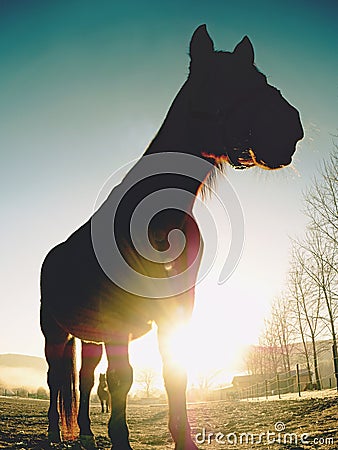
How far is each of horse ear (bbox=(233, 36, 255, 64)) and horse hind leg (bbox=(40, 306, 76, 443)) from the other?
166 inches

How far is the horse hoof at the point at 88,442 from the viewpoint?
4.44 meters

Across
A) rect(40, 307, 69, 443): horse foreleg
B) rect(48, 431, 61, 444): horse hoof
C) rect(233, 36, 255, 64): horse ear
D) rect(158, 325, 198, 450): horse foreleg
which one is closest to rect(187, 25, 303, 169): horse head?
rect(233, 36, 255, 64): horse ear

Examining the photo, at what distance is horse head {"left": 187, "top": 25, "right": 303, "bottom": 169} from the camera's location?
374 centimetres

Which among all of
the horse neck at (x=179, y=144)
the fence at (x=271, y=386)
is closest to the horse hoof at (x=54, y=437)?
the horse neck at (x=179, y=144)

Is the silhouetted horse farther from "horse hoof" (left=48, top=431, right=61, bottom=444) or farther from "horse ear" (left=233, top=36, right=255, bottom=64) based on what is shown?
"horse hoof" (left=48, top=431, right=61, bottom=444)

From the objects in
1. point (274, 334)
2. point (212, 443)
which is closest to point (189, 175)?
point (212, 443)

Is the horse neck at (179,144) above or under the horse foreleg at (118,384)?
above

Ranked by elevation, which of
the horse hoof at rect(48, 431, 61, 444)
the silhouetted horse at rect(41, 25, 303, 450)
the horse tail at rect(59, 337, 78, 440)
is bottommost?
the horse hoof at rect(48, 431, 61, 444)

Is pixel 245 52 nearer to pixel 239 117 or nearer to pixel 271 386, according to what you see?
pixel 239 117

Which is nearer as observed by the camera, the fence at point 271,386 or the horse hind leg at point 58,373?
the horse hind leg at point 58,373

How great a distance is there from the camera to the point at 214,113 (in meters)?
3.79

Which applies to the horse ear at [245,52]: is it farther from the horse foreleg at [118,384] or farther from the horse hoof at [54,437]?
the horse hoof at [54,437]

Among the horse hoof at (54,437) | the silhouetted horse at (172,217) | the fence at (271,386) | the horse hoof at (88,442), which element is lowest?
the fence at (271,386)

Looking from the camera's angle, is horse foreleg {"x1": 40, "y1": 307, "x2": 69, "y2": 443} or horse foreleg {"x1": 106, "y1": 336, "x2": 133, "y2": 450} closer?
horse foreleg {"x1": 106, "y1": 336, "x2": 133, "y2": 450}
